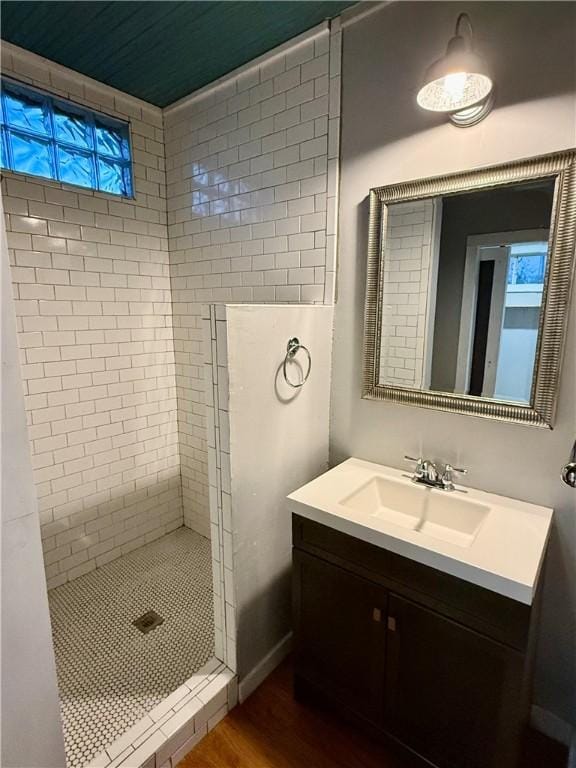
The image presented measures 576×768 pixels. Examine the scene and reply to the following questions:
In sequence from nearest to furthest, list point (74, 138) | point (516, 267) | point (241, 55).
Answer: point (516, 267), point (241, 55), point (74, 138)

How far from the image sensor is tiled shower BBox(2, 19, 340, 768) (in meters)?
1.72

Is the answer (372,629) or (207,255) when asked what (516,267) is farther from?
(207,255)

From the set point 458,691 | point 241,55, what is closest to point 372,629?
point 458,691

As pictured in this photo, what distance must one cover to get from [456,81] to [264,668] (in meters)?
2.35

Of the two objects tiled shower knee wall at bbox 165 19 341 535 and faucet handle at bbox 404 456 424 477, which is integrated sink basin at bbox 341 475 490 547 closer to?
faucet handle at bbox 404 456 424 477

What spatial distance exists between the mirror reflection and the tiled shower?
1.13 ft

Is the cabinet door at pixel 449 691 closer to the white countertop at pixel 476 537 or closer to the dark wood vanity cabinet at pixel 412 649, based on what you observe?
the dark wood vanity cabinet at pixel 412 649

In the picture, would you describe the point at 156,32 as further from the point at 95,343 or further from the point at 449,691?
the point at 449,691

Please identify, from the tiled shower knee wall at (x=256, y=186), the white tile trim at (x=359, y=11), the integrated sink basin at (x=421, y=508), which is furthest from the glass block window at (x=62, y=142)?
the integrated sink basin at (x=421, y=508)

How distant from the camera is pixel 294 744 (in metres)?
1.47

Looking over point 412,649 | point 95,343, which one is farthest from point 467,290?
point 95,343

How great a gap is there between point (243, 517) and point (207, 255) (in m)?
1.48

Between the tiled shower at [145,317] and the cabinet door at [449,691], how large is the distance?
2.55ft

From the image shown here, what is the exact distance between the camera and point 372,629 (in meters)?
1.32
